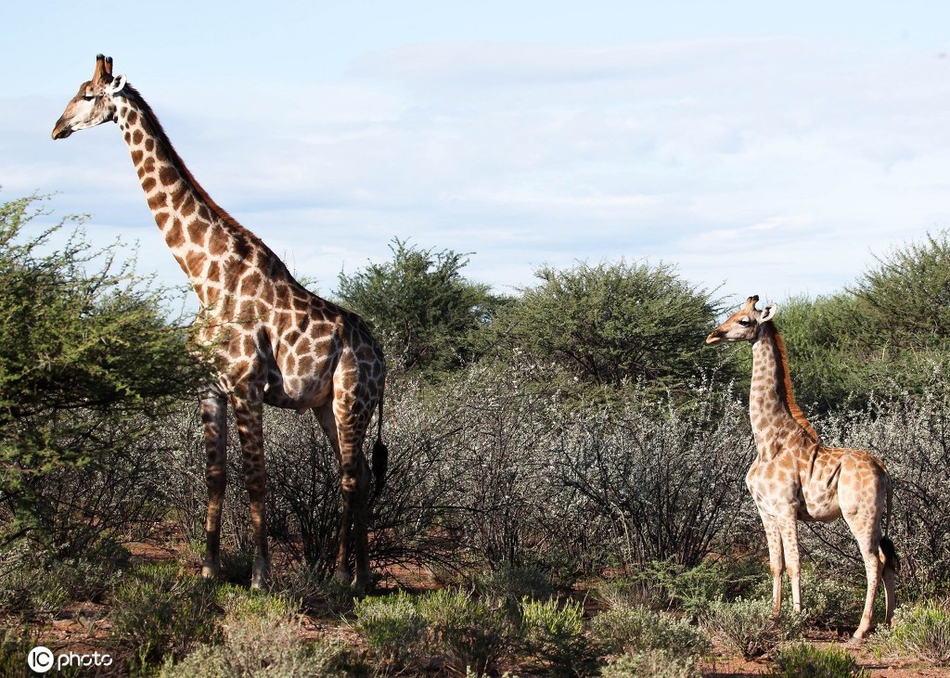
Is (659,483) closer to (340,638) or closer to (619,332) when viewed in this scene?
(340,638)

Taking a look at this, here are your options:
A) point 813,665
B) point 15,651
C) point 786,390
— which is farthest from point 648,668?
point 15,651

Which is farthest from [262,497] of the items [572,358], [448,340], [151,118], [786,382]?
[448,340]

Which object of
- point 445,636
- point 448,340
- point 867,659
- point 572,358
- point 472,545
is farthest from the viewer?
point 448,340

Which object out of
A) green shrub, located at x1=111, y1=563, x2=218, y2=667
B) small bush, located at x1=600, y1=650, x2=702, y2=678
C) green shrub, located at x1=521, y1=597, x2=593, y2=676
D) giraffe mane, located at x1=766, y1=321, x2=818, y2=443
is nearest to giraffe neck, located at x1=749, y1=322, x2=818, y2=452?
giraffe mane, located at x1=766, y1=321, x2=818, y2=443

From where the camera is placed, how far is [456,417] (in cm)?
1047

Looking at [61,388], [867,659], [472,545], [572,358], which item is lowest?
[867,659]

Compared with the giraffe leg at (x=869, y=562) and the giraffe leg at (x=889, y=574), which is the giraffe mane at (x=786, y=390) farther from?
the giraffe leg at (x=889, y=574)

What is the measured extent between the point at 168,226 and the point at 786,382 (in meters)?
4.86

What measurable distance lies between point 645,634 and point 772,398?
94.9 inches

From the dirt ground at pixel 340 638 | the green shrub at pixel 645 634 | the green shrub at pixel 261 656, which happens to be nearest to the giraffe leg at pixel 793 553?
the dirt ground at pixel 340 638

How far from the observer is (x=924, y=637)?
7430mm

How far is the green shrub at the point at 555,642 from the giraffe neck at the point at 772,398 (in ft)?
7.50

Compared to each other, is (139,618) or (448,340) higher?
(448,340)

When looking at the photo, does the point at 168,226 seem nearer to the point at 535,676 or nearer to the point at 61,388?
the point at 61,388
